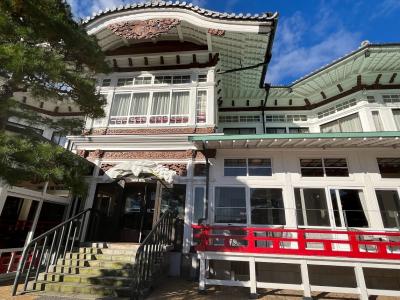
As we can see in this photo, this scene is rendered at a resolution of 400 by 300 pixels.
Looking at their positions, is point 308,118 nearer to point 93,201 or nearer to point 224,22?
point 224,22

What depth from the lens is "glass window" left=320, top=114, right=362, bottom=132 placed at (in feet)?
39.0

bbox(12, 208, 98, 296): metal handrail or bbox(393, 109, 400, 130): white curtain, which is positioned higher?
bbox(393, 109, 400, 130): white curtain

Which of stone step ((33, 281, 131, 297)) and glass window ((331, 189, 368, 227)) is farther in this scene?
glass window ((331, 189, 368, 227))

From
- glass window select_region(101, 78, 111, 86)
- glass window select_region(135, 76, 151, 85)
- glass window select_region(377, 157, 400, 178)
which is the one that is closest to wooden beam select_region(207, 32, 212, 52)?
glass window select_region(135, 76, 151, 85)

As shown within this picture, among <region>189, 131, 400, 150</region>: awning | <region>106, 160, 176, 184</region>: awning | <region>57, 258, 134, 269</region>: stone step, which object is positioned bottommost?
<region>57, 258, 134, 269</region>: stone step

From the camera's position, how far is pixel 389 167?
30.4 ft

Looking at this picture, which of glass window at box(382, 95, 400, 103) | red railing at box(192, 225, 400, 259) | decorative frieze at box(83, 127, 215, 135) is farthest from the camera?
glass window at box(382, 95, 400, 103)

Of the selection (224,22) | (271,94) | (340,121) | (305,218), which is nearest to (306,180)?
(305,218)

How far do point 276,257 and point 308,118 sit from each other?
9.25 meters

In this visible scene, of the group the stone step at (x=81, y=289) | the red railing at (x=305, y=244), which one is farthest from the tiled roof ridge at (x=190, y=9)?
the stone step at (x=81, y=289)

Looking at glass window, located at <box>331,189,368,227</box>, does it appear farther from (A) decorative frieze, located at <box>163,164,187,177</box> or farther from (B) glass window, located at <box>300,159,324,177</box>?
(A) decorative frieze, located at <box>163,164,187,177</box>

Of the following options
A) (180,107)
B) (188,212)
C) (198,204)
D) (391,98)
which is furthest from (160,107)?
(391,98)

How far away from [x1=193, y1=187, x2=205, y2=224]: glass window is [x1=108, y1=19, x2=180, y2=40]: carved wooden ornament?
23.0 ft

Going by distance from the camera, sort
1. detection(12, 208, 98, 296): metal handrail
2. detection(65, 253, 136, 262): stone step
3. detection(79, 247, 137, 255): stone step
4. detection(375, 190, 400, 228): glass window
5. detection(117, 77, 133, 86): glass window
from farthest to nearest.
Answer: detection(117, 77, 133, 86): glass window, detection(375, 190, 400, 228): glass window, detection(79, 247, 137, 255): stone step, detection(65, 253, 136, 262): stone step, detection(12, 208, 98, 296): metal handrail
